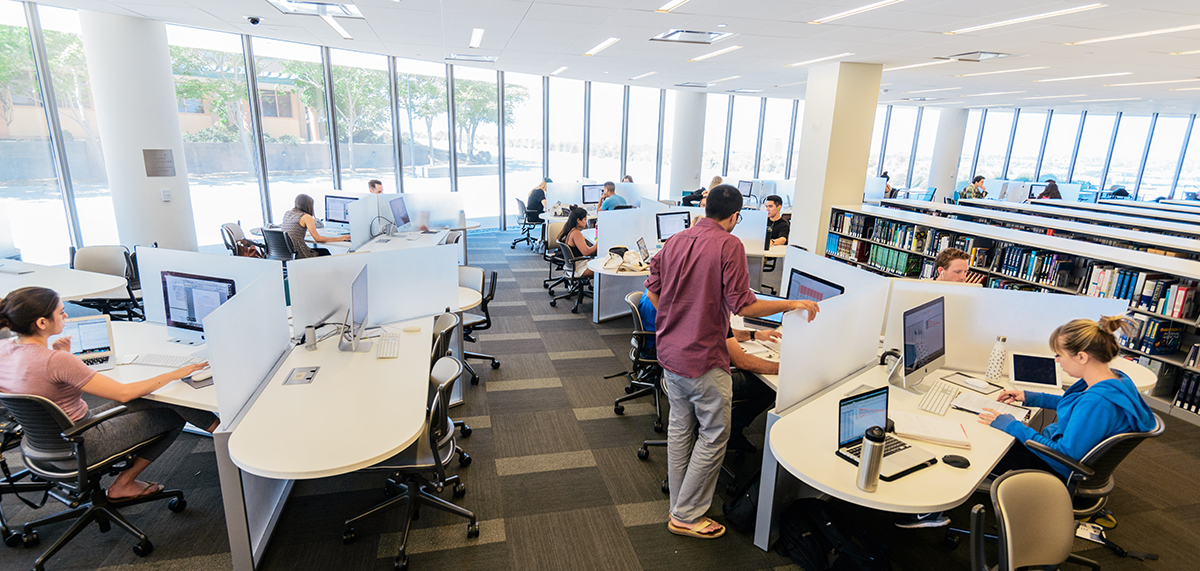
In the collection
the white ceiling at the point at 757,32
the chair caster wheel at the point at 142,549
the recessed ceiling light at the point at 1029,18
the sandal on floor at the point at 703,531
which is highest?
the white ceiling at the point at 757,32

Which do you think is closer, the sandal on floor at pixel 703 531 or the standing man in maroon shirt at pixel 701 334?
the standing man in maroon shirt at pixel 701 334

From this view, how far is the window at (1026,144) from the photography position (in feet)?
48.5

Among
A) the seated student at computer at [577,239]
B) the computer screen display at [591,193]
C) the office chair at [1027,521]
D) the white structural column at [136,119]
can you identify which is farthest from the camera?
the computer screen display at [591,193]

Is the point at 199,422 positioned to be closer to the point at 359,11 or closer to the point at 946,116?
the point at 359,11

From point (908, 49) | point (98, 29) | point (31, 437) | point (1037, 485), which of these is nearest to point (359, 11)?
point (98, 29)

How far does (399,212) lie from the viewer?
6.92 metres

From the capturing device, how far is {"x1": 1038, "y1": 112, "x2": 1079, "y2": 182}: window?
1452cm

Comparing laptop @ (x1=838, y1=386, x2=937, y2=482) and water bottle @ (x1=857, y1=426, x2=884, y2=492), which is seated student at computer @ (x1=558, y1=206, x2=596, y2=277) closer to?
laptop @ (x1=838, y1=386, x2=937, y2=482)

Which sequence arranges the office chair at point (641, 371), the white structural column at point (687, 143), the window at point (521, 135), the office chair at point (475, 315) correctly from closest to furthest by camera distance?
the office chair at point (641, 371), the office chair at point (475, 315), the window at point (521, 135), the white structural column at point (687, 143)

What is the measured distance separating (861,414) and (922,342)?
37.0 inches

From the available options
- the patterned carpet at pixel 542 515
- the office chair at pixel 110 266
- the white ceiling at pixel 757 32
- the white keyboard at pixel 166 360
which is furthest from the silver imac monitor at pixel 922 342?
the office chair at pixel 110 266

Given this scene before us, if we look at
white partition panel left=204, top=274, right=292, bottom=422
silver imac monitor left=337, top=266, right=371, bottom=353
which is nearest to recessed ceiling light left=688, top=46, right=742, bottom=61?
silver imac monitor left=337, top=266, right=371, bottom=353

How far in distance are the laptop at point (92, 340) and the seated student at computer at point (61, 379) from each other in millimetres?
106

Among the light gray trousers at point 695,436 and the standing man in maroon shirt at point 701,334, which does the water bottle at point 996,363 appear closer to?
the standing man in maroon shirt at point 701,334
